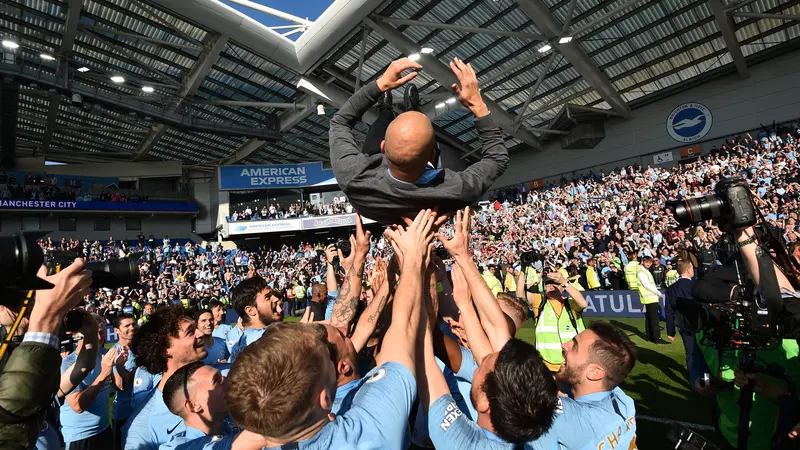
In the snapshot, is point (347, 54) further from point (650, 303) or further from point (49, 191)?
point (49, 191)

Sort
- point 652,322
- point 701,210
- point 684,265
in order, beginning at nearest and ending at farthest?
point 701,210 → point 684,265 → point 652,322

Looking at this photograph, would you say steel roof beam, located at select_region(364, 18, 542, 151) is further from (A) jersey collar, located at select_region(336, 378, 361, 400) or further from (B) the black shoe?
(A) jersey collar, located at select_region(336, 378, 361, 400)

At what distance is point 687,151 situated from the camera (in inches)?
1012

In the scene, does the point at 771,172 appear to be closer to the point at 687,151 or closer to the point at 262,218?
the point at 687,151

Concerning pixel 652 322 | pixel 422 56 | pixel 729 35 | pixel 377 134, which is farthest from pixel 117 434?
pixel 729 35

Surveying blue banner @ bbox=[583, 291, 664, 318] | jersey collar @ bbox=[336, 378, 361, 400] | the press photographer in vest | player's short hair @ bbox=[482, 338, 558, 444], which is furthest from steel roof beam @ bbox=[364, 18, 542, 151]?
player's short hair @ bbox=[482, 338, 558, 444]

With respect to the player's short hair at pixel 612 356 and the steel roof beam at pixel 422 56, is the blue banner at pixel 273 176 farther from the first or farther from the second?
the player's short hair at pixel 612 356

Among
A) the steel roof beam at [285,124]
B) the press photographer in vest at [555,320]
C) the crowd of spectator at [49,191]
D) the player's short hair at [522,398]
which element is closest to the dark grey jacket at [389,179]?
the player's short hair at [522,398]

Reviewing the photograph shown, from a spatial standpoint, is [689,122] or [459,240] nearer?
[459,240]

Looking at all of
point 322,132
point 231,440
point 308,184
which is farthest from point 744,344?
point 308,184

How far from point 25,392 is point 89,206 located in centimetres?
3862

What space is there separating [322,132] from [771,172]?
24.0m

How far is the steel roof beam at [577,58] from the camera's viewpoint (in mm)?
17188

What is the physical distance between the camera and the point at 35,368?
174cm
